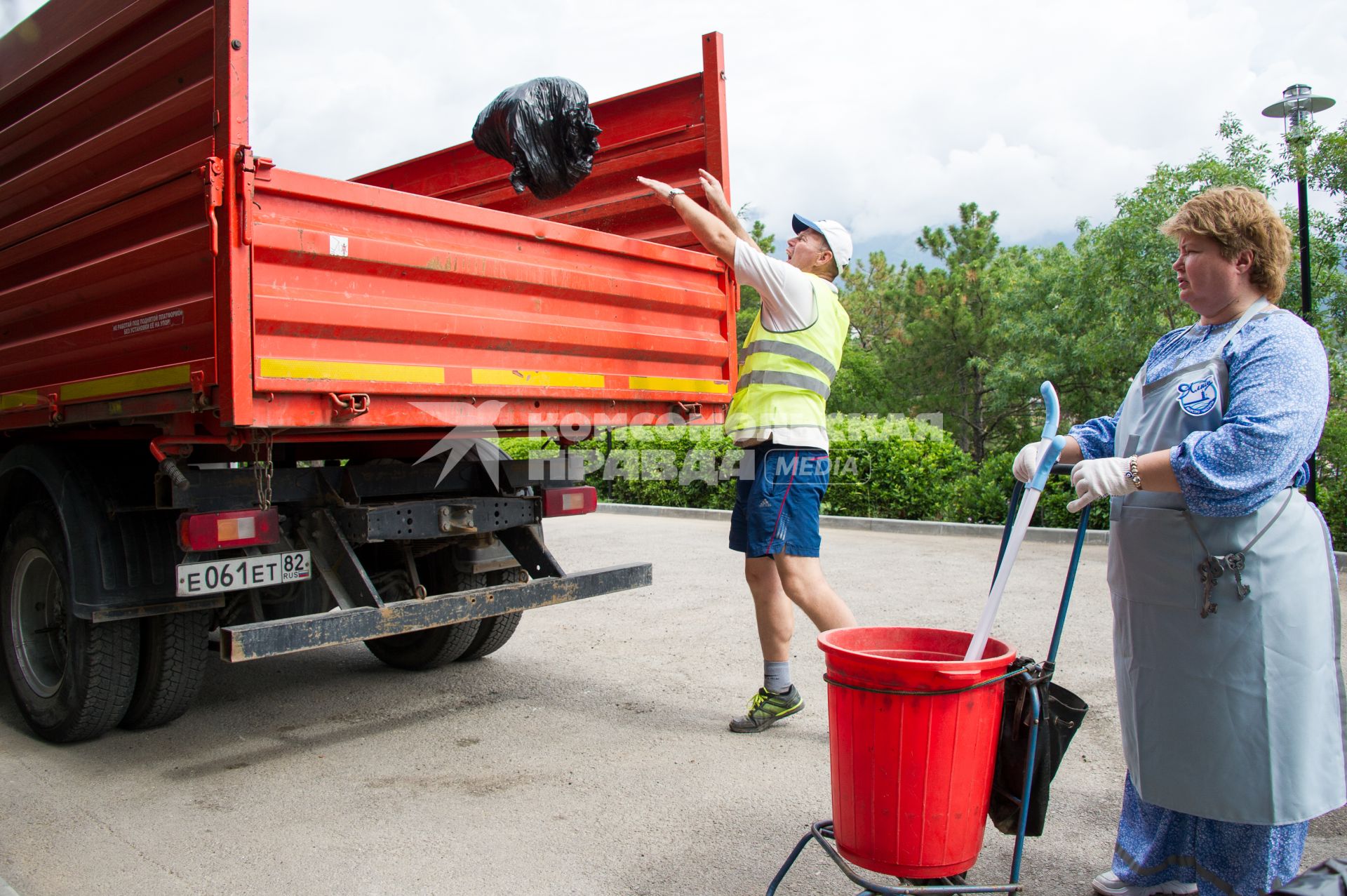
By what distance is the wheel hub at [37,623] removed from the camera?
13.3ft

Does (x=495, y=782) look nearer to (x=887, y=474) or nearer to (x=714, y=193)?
(x=714, y=193)

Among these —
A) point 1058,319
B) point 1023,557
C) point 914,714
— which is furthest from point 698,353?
point 1058,319

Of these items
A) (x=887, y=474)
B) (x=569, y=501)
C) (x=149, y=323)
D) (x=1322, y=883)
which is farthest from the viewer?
(x=887, y=474)

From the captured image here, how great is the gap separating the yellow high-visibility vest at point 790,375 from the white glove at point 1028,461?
4.86 feet

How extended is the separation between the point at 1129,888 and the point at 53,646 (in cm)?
401

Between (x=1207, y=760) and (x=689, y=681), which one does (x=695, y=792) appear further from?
(x=1207, y=760)

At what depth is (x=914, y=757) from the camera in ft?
6.89

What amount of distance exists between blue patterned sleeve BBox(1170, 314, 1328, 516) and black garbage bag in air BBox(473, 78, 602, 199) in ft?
9.64

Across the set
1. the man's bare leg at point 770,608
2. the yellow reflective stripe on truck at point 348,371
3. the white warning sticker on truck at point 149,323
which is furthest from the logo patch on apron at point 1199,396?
the white warning sticker on truck at point 149,323

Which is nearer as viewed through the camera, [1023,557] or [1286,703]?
[1286,703]

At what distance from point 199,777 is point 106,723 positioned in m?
0.58

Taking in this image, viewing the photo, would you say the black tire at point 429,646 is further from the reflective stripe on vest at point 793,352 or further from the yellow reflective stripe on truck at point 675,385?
the reflective stripe on vest at point 793,352

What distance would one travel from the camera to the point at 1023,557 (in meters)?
8.35

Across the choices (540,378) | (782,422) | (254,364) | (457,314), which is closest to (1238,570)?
(782,422)
